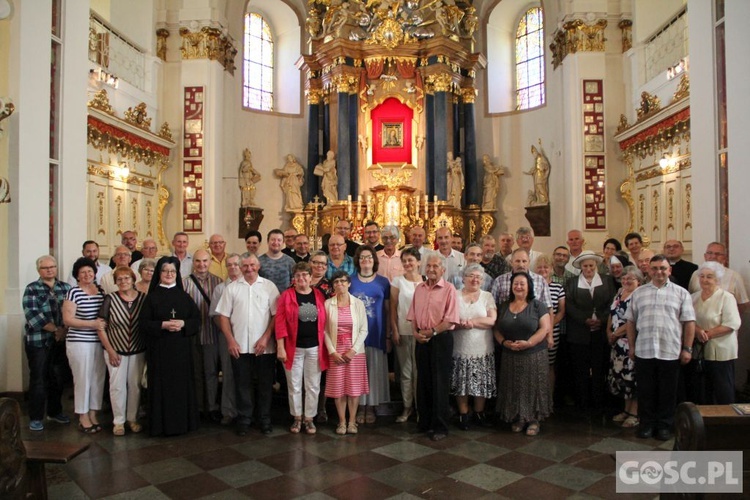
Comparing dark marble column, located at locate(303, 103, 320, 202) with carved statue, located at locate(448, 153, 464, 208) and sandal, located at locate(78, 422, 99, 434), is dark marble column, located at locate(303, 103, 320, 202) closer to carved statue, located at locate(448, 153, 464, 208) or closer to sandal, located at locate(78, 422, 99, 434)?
carved statue, located at locate(448, 153, 464, 208)

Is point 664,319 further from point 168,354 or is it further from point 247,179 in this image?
point 247,179

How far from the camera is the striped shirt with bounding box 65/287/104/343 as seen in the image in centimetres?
504

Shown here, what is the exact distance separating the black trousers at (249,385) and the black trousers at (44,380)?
1.63 meters

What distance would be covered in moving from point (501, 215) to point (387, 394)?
1071cm

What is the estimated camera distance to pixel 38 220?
628cm

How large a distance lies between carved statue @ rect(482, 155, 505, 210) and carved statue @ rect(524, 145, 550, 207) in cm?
113

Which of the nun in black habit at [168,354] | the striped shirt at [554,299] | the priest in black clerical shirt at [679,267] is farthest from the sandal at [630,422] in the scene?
the nun in black habit at [168,354]

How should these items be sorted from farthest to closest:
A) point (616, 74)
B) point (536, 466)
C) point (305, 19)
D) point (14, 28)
→ point (305, 19) < point (616, 74) < point (14, 28) < point (536, 466)

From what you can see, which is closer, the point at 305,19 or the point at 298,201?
the point at 298,201

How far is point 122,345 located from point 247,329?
1.05 metres

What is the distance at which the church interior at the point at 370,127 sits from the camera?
617 centimetres

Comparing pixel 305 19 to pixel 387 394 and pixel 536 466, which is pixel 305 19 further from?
pixel 536 466

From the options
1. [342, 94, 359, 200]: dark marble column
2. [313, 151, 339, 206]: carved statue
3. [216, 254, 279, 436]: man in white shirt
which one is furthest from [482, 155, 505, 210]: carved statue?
[216, 254, 279, 436]: man in white shirt

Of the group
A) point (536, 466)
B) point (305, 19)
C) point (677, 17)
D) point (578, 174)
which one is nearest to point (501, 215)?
point (578, 174)
